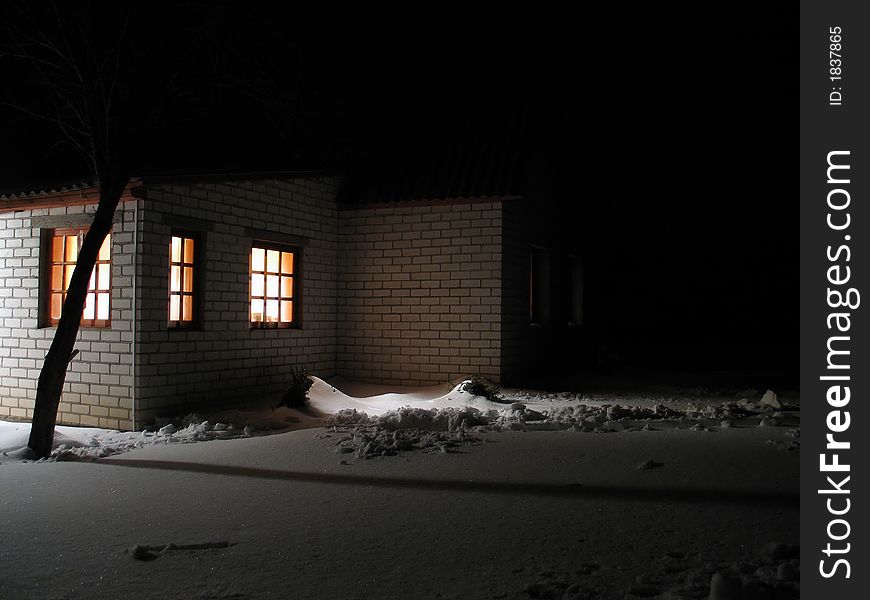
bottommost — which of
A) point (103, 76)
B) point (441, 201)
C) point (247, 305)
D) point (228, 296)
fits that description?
point (247, 305)

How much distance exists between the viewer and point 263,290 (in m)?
12.0

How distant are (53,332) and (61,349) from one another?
2754mm

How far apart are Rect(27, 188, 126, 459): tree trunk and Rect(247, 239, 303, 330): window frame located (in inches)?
141

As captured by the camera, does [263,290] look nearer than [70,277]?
No

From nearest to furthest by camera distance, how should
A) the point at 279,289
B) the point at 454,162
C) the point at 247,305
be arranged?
the point at 247,305 → the point at 279,289 → the point at 454,162

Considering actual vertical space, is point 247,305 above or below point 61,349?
above

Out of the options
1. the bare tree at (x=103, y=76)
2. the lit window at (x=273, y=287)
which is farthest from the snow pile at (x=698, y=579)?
the lit window at (x=273, y=287)

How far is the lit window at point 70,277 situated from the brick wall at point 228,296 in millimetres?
684

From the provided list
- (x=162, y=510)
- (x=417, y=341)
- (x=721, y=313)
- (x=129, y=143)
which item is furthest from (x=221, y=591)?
(x=721, y=313)

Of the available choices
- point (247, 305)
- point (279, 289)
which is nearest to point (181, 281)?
point (247, 305)

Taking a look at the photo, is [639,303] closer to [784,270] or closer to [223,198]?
[784,270]

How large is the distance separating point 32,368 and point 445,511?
24.2 ft

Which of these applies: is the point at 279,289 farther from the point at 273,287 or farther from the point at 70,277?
the point at 70,277

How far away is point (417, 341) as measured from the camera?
13398 mm
